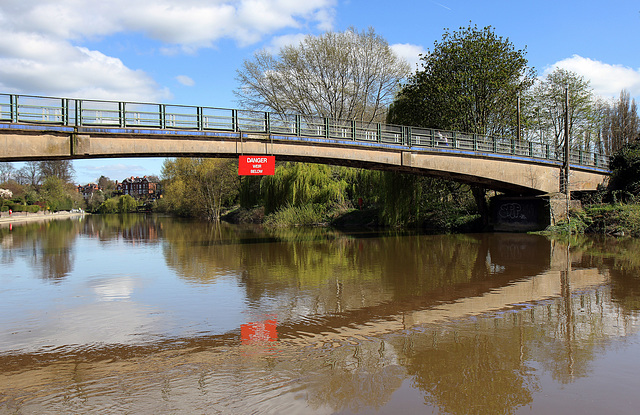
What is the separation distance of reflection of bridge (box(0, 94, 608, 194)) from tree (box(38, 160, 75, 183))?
79164 millimetres

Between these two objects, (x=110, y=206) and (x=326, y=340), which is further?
(x=110, y=206)

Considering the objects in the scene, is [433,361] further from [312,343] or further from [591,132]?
[591,132]

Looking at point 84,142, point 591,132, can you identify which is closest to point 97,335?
point 84,142

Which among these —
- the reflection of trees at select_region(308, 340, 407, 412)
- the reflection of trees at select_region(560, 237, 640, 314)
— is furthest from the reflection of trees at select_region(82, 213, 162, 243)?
the reflection of trees at select_region(308, 340, 407, 412)

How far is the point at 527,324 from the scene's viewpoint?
7.09 meters

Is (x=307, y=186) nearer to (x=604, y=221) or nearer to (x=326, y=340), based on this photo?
(x=604, y=221)

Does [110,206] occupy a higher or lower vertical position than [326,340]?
higher

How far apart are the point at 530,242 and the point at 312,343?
16.2m

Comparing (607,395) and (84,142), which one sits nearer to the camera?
(607,395)

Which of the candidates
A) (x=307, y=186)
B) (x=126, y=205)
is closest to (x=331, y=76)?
(x=307, y=186)

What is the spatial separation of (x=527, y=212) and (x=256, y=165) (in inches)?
620

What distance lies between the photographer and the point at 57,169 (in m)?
89.8

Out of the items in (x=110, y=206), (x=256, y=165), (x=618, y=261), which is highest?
(x=256, y=165)

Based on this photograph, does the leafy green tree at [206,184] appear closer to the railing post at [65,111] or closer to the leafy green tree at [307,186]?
the leafy green tree at [307,186]
